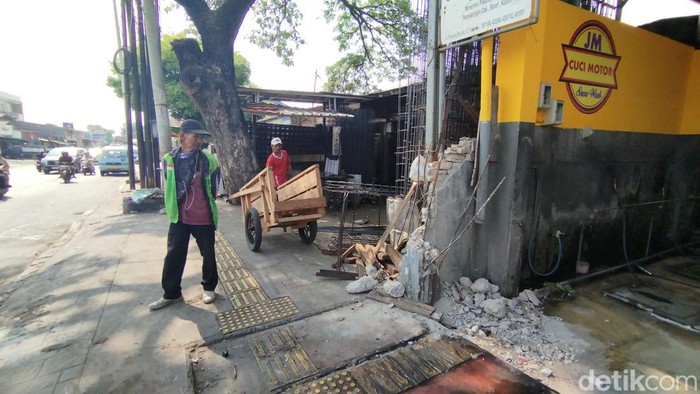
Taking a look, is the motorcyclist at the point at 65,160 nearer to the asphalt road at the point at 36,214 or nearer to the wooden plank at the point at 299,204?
the asphalt road at the point at 36,214

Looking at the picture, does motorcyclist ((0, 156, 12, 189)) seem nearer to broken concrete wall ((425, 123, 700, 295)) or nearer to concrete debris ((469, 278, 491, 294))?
broken concrete wall ((425, 123, 700, 295))

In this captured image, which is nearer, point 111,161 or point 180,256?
point 180,256

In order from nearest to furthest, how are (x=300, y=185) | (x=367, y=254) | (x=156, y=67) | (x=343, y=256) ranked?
(x=367, y=254)
(x=343, y=256)
(x=300, y=185)
(x=156, y=67)

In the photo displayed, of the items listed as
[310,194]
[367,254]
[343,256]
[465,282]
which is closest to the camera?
[465,282]

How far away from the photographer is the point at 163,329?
3.40m

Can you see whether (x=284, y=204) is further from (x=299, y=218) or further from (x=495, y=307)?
(x=495, y=307)

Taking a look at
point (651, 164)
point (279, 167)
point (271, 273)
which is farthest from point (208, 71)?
point (651, 164)

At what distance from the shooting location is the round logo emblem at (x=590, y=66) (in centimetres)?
402

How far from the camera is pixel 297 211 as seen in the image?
570 cm

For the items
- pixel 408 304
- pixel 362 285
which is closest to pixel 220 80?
pixel 362 285

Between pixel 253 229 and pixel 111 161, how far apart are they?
1903cm

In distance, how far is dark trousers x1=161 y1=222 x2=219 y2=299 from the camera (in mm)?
3893

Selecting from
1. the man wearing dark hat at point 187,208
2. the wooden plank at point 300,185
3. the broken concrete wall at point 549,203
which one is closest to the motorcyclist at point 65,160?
the wooden plank at point 300,185

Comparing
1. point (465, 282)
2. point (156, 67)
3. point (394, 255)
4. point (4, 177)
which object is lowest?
point (465, 282)
